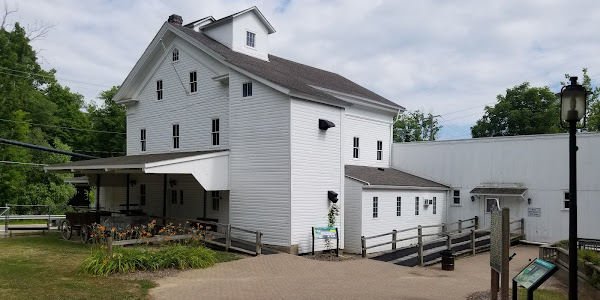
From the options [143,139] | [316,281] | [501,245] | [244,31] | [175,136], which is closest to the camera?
[501,245]

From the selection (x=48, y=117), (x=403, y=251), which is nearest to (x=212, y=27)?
(x=403, y=251)

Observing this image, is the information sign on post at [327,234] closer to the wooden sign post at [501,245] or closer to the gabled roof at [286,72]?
the gabled roof at [286,72]

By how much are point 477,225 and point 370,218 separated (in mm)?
8087

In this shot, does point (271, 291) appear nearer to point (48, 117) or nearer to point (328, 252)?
point (328, 252)

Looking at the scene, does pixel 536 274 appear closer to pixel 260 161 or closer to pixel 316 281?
pixel 316 281

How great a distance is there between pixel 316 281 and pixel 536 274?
578 cm

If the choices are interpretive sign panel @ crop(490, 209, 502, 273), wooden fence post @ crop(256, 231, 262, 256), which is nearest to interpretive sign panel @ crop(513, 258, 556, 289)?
interpretive sign panel @ crop(490, 209, 502, 273)

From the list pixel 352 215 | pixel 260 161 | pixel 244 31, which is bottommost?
pixel 352 215

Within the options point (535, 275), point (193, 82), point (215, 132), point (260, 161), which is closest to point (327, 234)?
point (260, 161)

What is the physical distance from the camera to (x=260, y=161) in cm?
1839

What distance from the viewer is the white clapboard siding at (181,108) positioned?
2105 cm

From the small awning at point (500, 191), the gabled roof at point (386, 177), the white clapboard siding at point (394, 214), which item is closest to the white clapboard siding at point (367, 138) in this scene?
the gabled roof at point (386, 177)

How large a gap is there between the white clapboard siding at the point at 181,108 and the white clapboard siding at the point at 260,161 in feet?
4.35

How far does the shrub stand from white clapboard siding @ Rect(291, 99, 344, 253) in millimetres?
4200
